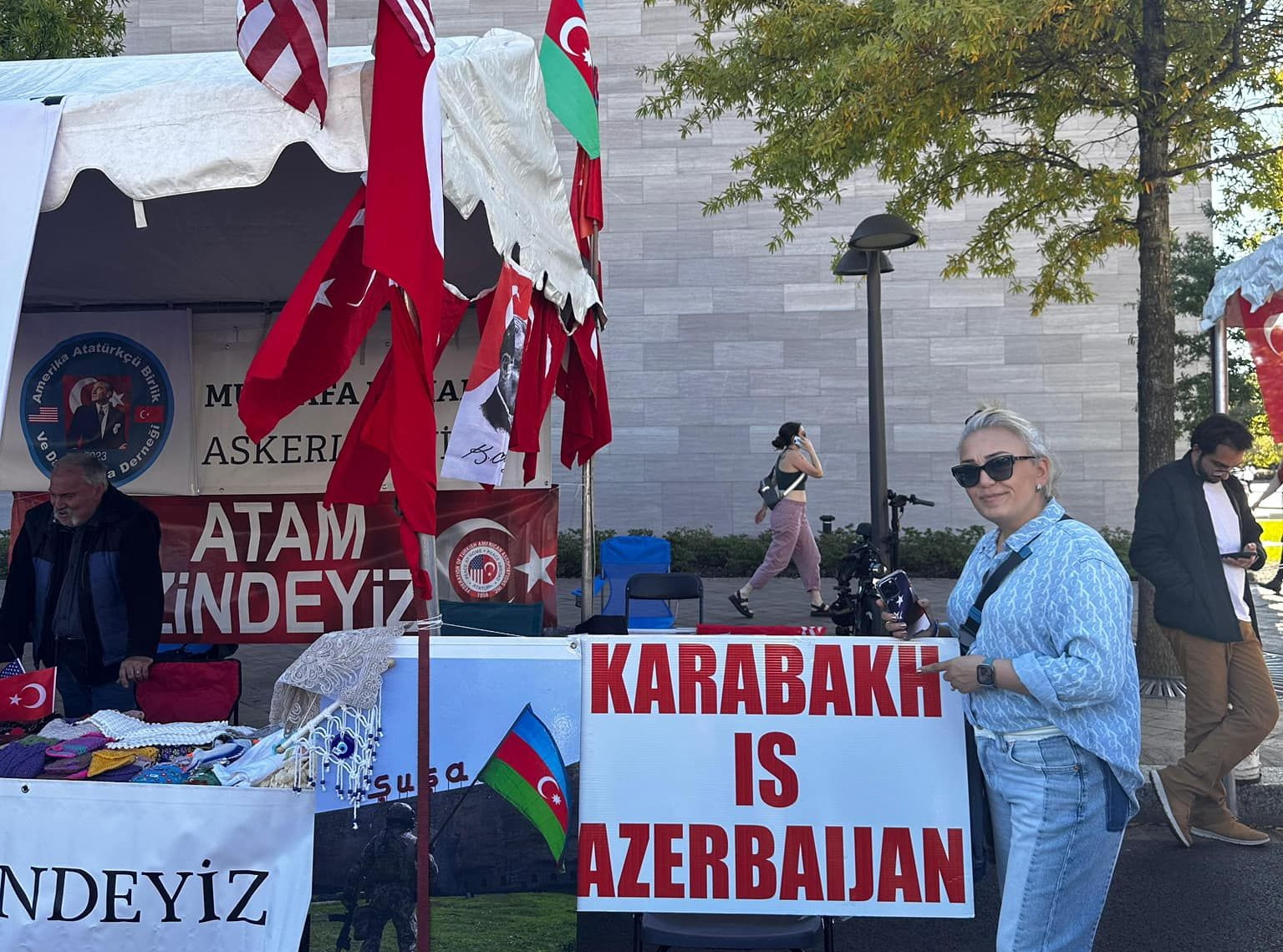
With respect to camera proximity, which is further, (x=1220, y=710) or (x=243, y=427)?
(x=243, y=427)

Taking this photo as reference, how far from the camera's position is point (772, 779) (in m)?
3.37

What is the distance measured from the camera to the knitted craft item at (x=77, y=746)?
10.6 ft

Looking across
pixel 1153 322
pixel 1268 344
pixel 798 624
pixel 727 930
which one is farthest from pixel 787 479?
pixel 727 930

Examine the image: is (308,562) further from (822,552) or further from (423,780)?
(822,552)

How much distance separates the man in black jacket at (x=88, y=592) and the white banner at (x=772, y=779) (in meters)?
2.57

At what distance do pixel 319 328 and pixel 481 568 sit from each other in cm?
332

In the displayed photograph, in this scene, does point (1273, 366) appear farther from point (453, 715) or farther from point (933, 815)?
point (453, 715)

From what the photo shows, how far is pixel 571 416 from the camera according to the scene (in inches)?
235

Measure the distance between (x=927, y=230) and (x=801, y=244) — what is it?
1757 mm

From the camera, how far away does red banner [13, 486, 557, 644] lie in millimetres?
6539

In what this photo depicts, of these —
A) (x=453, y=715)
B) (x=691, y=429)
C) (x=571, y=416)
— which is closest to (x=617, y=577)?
(x=571, y=416)

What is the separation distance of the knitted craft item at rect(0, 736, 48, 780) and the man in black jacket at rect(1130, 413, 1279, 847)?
461cm

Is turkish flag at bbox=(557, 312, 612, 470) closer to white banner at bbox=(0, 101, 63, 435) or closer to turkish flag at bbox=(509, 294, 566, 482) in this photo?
turkish flag at bbox=(509, 294, 566, 482)

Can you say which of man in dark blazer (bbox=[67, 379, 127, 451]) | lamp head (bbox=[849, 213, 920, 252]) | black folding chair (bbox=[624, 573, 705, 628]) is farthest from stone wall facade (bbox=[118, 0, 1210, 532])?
man in dark blazer (bbox=[67, 379, 127, 451])
